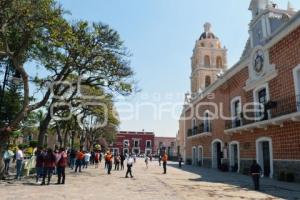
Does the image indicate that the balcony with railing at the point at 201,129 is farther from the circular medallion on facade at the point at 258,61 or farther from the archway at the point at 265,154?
the circular medallion on facade at the point at 258,61

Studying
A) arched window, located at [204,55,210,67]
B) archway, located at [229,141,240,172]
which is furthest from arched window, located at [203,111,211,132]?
arched window, located at [204,55,210,67]

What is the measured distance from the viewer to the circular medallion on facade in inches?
813

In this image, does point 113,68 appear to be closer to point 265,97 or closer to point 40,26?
point 40,26

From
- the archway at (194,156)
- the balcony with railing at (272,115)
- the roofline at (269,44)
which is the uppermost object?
the roofline at (269,44)

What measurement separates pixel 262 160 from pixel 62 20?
49.0ft

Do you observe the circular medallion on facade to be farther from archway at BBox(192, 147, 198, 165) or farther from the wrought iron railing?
archway at BBox(192, 147, 198, 165)

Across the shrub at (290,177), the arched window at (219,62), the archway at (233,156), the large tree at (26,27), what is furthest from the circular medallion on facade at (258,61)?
the arched window at (219,62)

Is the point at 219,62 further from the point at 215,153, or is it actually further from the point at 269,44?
the point at 269,44

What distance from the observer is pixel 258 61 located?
830 inches

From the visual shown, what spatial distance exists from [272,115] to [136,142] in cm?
7121

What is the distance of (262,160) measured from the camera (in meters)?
20.9

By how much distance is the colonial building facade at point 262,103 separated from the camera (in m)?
17.3

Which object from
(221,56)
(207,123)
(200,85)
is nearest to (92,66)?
(207,123)

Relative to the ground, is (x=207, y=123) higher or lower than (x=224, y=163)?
higher
